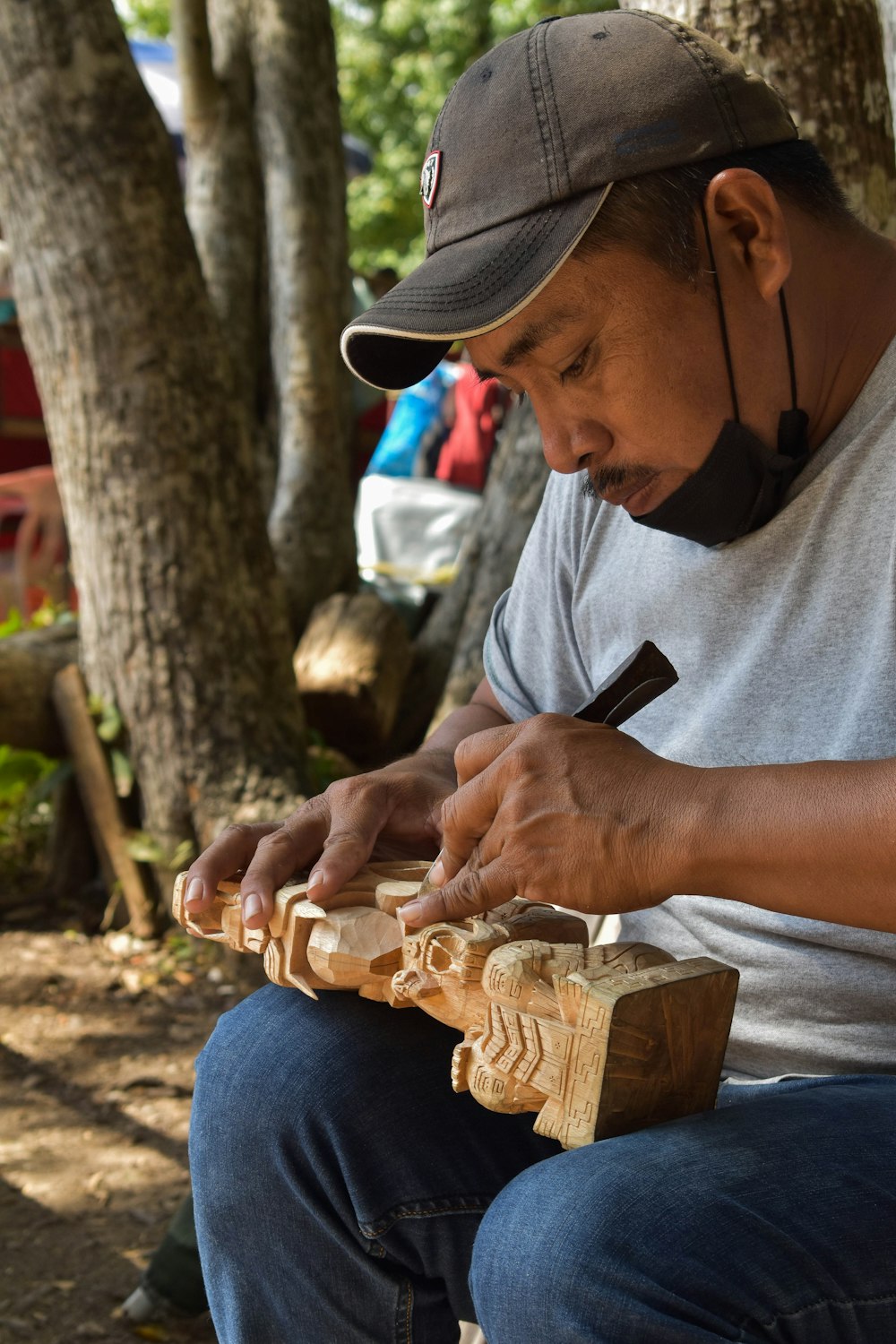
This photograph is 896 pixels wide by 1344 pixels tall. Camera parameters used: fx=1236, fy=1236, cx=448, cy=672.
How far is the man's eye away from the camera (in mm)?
1520

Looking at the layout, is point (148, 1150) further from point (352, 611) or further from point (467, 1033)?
point (352, 611)

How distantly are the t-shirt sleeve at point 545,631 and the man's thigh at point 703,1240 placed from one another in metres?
0.85

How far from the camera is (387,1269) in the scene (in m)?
1.60

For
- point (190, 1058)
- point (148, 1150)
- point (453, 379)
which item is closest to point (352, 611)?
point (190, 1058)

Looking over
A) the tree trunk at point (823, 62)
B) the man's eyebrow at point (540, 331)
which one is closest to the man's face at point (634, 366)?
the man's eyebrow at point (540, 331)

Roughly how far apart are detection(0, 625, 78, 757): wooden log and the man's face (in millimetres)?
2950

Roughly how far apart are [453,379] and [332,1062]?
652 centimetres

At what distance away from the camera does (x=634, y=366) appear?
1.52m

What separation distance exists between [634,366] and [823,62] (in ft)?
4.84

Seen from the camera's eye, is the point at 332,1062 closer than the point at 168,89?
Yes

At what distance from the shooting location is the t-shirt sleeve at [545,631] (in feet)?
6.53

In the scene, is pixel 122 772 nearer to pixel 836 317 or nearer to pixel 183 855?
pixel 183 855

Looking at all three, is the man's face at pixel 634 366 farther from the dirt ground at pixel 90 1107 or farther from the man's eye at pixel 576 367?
the dirt ground at pixel 90 1107

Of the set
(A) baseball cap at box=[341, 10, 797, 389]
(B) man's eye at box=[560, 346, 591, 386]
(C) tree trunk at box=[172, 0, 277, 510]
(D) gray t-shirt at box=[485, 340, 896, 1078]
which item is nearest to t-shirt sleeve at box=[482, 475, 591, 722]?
(D) gray t-shirt at box=[485, 340, 896, 1078]
